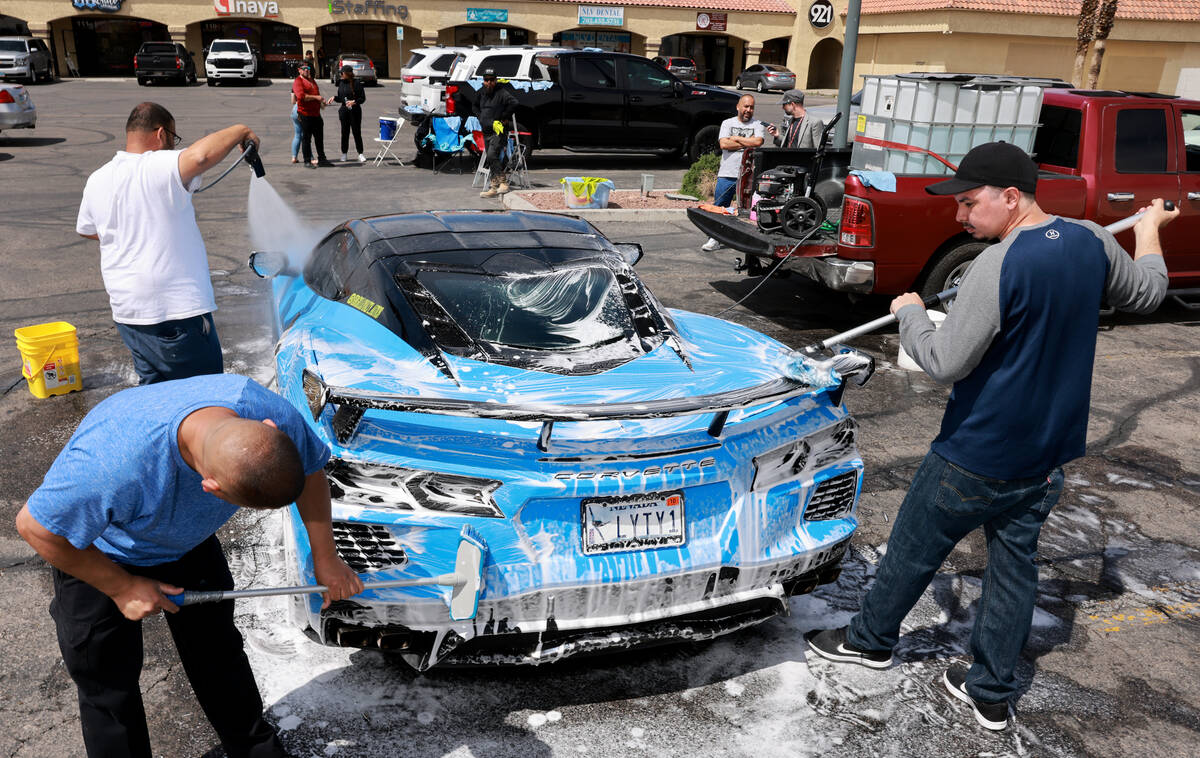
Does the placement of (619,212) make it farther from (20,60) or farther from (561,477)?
(20,60)

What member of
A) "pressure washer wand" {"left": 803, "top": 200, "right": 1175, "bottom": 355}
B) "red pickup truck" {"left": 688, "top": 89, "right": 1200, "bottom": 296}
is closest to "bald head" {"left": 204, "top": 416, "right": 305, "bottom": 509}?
"pressure washer wand" {"left": 803, "top": 200, "right": 1175, "bottom": 355}

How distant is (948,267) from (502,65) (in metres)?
11.6

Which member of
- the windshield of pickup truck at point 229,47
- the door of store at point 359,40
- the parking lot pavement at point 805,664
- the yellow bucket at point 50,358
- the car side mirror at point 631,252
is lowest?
the parking lot pavement at point 805,664

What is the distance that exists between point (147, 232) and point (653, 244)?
716 cm

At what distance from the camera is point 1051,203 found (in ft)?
24.4

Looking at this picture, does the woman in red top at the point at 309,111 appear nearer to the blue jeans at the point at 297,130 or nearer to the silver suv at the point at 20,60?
the blue jeans at the point at 297,130

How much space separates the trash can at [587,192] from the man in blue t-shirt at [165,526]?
10.0 metres

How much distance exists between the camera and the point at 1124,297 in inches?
116

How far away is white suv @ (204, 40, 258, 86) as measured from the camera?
35.6 meters

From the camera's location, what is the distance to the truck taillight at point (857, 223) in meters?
7.04

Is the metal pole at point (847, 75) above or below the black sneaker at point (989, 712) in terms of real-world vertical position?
above

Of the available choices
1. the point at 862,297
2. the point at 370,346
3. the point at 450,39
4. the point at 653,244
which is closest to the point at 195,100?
the point at 450,39

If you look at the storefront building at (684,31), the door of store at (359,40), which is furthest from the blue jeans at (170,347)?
the door of store at (359,40)

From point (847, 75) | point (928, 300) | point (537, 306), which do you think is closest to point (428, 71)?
point (847, 75)
